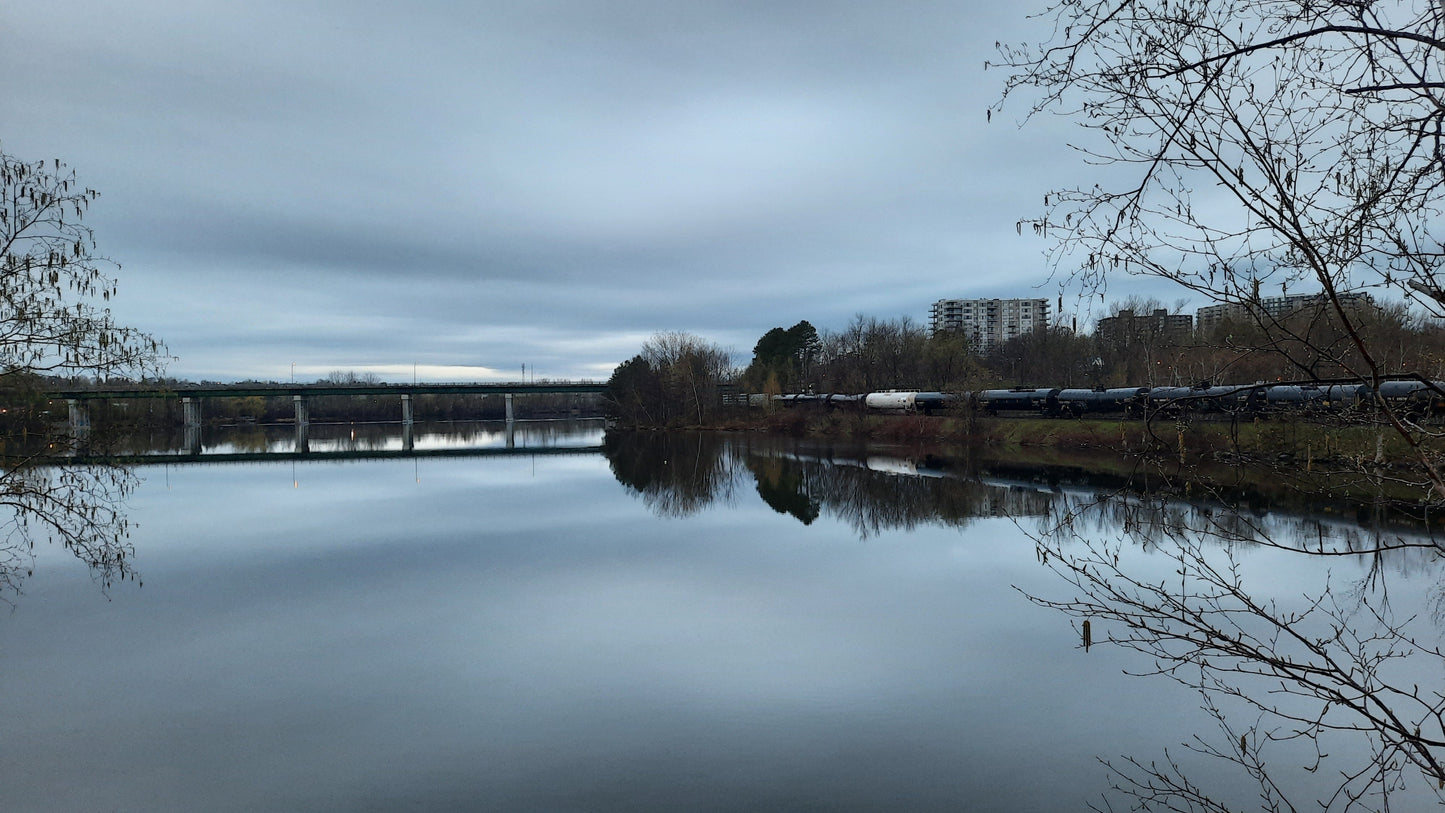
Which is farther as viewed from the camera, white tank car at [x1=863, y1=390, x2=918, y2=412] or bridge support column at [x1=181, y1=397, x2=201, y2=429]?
bridge support column at [x1=181, y1=397, x2=201, y2=429]

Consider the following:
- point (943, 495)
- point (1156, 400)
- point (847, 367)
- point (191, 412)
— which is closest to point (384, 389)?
point (191, 412)

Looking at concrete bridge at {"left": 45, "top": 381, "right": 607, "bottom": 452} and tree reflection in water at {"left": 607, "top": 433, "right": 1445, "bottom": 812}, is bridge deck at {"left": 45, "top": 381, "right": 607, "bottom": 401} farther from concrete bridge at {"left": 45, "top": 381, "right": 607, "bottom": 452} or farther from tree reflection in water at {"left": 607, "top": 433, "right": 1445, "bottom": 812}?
tree reflection in water at {"left": 607, "top": 433, "right": 1445, "bottom": 812}

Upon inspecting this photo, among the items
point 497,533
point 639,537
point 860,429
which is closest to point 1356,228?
point 639,537

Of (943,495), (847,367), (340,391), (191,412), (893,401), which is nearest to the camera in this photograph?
(943,495)

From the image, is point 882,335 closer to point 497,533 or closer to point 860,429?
point 860,429

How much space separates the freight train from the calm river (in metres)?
4.36

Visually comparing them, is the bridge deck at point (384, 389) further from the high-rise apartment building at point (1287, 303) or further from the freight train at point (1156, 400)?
the high-rise apartment building at point (1287, 303)

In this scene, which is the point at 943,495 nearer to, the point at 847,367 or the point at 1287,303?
the point at 1287,303

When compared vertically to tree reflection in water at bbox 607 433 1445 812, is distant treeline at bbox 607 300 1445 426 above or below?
above

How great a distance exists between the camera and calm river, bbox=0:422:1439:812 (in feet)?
28.7

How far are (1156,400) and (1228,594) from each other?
200 cm

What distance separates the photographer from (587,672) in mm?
12266

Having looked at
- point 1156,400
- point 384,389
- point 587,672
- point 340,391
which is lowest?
point 587,672

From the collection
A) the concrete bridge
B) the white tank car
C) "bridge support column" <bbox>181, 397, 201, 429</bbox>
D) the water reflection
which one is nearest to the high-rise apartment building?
the water reflection
